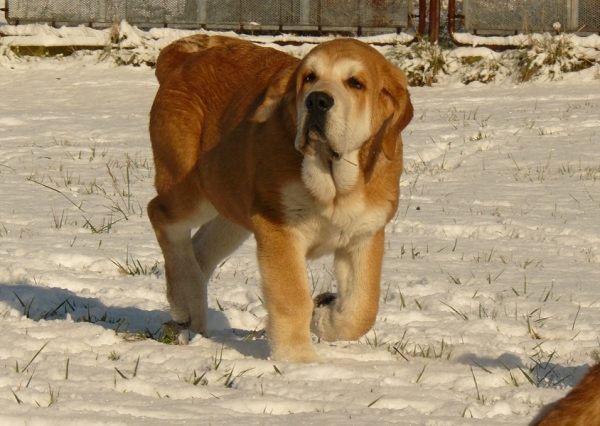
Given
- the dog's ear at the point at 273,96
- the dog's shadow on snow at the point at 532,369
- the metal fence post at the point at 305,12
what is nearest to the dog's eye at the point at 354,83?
the dog's ear at the point at 273,96

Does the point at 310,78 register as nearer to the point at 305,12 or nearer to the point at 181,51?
the point at 181,51

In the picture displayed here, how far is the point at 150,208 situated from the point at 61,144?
205 inches

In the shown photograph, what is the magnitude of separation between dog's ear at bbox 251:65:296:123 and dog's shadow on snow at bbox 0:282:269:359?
3.25ft

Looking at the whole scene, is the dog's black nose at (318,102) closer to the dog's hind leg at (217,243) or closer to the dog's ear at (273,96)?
the dog's ear at (273,96)

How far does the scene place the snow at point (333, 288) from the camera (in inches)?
140

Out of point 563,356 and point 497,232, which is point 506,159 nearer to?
point 497,232

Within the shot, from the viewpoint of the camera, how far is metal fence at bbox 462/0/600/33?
1402 cm

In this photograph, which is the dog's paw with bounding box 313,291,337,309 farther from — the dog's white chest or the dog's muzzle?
the dog's muzzle

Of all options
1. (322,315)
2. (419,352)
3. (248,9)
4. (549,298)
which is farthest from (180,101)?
(248,9)

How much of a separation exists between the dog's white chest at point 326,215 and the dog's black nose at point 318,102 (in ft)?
1.10

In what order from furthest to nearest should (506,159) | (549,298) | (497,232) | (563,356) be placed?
(506,159)
(497,232)
(549,298)
(563,356)

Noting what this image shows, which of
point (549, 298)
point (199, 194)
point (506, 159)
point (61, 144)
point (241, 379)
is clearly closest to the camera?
point (241, 379)

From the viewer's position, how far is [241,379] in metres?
3.82

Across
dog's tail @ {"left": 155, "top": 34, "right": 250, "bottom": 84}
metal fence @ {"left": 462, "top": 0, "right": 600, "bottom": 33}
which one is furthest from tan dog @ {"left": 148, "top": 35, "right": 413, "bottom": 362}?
metal fence @ {"left": 462, "top": 0, "right": 600, "bottom": 33}
